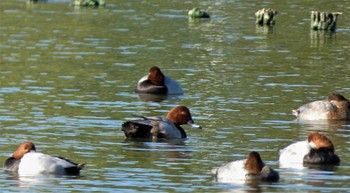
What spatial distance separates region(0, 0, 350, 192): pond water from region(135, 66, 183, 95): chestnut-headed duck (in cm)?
32

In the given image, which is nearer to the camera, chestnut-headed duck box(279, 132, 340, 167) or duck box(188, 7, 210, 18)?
chestnut-headed duck box(279, 132, 340, 167)

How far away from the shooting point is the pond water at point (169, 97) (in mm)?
20234

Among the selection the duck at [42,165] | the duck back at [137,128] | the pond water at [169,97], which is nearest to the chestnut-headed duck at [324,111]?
the pond water at [169,97]

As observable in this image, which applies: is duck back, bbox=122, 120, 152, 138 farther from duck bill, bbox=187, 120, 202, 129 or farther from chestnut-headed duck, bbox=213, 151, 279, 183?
chestnut-headed duck, bbox=213, 151, 279, 183

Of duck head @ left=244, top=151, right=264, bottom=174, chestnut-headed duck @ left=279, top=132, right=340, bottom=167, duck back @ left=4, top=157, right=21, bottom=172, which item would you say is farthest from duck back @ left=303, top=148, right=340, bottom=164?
duck back @ left=4, top=157, right=21, bottom=172

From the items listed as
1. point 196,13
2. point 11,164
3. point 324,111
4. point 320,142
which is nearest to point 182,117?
point 320,142

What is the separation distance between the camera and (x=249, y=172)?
62.7ft

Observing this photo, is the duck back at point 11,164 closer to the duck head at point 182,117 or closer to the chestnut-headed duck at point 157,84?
the duck head at point 182,117

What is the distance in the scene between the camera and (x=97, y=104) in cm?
2881

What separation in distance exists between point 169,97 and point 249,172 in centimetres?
1203

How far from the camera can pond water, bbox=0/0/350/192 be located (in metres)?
20.2

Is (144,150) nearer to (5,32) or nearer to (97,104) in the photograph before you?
(97,104)

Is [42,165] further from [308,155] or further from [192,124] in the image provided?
[192,124]

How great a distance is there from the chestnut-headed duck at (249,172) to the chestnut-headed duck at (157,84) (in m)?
11.8
